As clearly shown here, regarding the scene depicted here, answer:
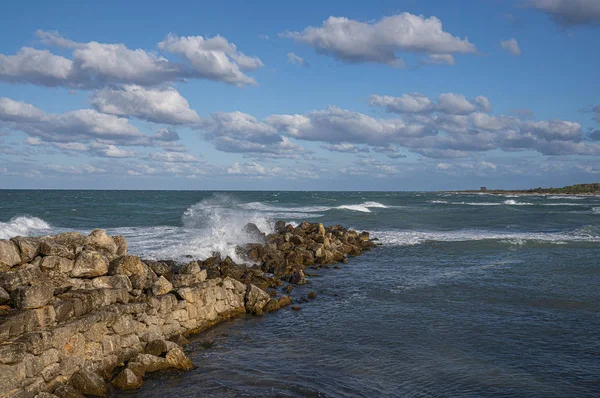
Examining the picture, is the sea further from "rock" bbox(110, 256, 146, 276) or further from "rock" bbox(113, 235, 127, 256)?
"rock" bbox(113, 235, 127, 256)

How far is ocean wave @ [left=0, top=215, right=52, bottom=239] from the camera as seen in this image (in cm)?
3219

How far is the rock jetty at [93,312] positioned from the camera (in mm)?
9086

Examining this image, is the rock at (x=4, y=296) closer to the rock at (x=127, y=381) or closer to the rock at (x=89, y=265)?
the rock at (x=89, y=265)

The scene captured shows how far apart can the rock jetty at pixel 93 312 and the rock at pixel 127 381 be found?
2 centimetres

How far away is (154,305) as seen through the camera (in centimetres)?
1242

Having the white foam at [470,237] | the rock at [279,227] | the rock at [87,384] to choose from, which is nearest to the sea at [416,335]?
the rock at [87,384]

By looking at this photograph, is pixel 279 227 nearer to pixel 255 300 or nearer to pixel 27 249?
pixel 255 300

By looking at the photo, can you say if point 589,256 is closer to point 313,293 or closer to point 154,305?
point 313,293

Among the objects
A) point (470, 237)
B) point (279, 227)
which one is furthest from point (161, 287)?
point (470, 237)

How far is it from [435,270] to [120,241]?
1493cm

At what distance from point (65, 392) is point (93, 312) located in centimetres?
183

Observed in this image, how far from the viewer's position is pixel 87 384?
9.55m

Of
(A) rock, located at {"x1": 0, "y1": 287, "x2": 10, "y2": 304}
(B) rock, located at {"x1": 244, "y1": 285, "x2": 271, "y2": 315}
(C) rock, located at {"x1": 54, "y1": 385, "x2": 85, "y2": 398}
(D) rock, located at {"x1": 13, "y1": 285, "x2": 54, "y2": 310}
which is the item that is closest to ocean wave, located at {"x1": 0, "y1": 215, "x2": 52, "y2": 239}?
Answer: (B) rock, located at {"x1": 244, "y1": 285, "x2": 271, "y2": 315}

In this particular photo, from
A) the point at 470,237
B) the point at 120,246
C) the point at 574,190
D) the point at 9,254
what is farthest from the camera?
the point at 574,190
